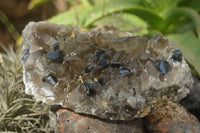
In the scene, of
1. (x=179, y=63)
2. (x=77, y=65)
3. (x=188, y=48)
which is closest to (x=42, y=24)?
(x=77, y=65)

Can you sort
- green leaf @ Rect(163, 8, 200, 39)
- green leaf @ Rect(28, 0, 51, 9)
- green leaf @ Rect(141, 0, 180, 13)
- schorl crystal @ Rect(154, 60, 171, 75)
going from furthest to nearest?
1. green leaf @ Rect(28, 0, 51, 9)
2. green leaf @ Rect(141, 0, 180, 13)
3. green leaf @ Rect(163, 8, 200, 39)
4. schorl crystal @ Rect(154, 60, 171, 75)

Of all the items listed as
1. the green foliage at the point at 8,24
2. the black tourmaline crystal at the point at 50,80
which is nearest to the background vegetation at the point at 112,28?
the black tourmaline crystal at the point at 50,80

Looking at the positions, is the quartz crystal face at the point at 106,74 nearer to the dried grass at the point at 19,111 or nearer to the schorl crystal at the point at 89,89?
the schorl crystal at the point at 89,89

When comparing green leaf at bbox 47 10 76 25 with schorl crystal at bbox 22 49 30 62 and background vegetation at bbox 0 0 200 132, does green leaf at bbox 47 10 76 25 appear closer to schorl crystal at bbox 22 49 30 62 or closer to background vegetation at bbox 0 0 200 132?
background vegetation at bbox 0 0 200 132

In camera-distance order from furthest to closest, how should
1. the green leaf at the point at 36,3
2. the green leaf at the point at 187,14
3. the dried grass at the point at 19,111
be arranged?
the green leaf at the point at 36,3 < the green leaf at the point at 187,14 < the dried grass at the point at 19,111

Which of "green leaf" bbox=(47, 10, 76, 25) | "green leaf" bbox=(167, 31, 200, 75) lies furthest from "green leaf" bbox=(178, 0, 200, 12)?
"green leaf" bbox=(47, 10, 76, 25)

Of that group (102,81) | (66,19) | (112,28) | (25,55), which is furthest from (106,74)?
(66,19)

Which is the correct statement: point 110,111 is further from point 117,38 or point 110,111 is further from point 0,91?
point 0,91
